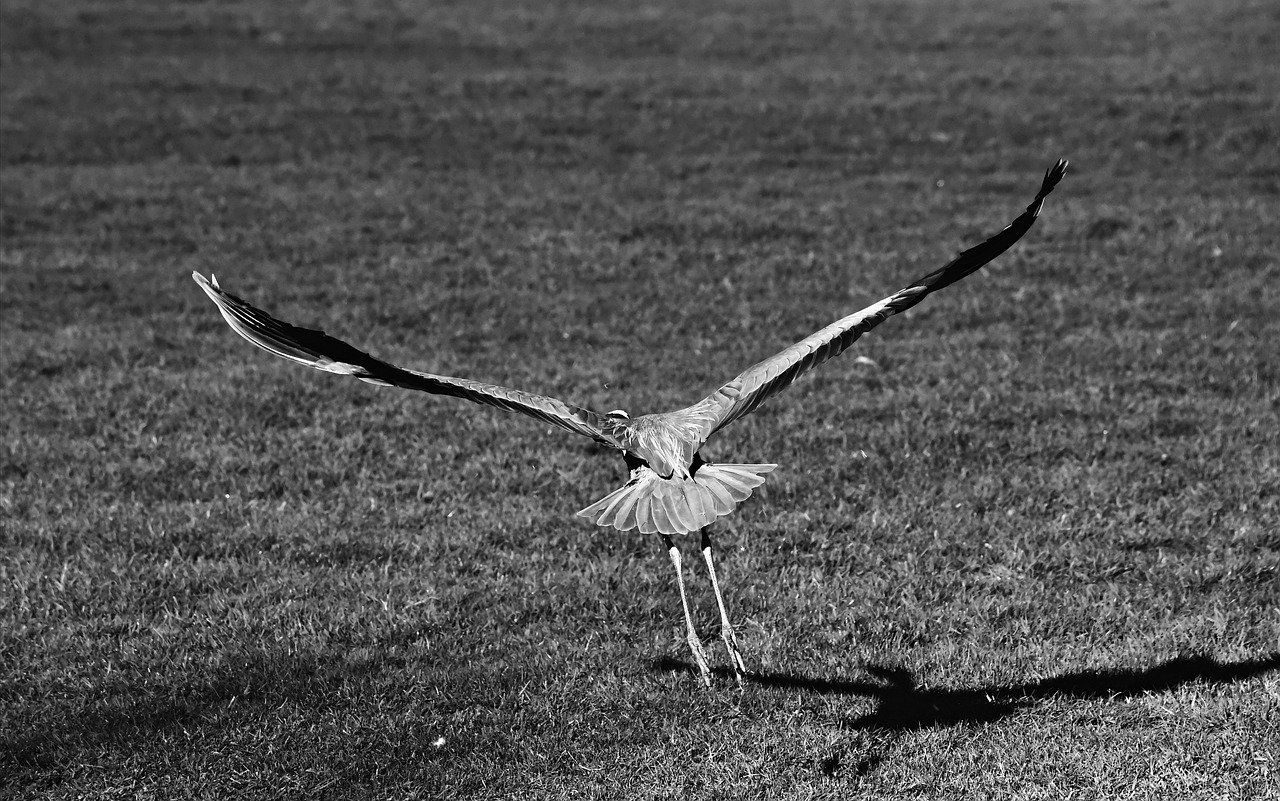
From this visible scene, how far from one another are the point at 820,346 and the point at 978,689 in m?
1.86

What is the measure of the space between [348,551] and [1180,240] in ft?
32.9

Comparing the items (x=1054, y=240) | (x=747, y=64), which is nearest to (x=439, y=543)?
(x=1054, y=240)

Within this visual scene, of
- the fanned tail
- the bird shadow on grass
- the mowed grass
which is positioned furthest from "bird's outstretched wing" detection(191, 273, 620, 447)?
the bird shadow on grass

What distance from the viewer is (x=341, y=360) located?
231 inches

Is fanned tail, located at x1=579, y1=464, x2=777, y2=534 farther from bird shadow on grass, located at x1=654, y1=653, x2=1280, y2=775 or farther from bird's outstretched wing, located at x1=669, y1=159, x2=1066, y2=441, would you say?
bird shadow on grass, located at x1=654, y1=653, x2=1280, y2=775

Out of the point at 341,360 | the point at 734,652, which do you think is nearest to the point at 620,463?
the point at 734,652

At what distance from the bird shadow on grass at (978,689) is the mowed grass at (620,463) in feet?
0.08

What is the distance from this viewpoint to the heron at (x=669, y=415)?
5.73m

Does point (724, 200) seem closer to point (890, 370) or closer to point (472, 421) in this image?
point (890, 370)

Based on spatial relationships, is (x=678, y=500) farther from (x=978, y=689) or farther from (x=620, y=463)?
(x=620, y=463)

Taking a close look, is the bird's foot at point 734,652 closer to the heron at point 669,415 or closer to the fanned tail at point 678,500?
the heron at point 669,415

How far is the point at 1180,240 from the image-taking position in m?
13.7

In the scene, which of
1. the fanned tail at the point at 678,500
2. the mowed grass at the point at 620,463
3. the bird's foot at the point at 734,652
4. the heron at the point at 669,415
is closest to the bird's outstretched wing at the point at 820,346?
the heron at the point at 669,415

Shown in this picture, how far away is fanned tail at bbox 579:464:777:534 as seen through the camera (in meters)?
5.64
